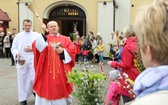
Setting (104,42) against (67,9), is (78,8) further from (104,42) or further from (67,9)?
(104,42)

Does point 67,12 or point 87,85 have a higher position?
point 67,12

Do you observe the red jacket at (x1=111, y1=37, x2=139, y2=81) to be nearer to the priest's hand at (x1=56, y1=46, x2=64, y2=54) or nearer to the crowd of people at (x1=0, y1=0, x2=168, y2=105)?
the crowd of people at (x1=0, y1=0, x2=168, y2=105)

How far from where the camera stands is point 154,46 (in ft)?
4.10

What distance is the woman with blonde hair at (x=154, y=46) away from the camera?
1210 mm

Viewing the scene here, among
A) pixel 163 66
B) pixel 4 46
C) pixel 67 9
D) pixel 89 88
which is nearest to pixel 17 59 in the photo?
pixel 89 88

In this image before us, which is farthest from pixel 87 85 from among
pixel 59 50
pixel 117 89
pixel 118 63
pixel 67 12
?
pixel 67 12

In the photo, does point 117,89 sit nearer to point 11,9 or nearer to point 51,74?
point 51,74

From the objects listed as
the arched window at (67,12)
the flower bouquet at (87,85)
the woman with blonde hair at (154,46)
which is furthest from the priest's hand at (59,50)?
the arched window at (67,12)

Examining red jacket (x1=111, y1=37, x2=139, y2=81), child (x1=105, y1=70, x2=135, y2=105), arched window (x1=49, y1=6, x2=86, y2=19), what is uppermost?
arched window (x1=49, y1=6, x2=86, y2=19)

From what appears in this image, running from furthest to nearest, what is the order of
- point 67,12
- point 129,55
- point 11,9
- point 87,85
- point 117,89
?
point 11,9 < point 67,12 < point 117,89 < point 129,55 < point 87,85

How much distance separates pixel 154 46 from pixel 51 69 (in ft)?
13.5

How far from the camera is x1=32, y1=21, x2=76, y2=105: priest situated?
208 inches

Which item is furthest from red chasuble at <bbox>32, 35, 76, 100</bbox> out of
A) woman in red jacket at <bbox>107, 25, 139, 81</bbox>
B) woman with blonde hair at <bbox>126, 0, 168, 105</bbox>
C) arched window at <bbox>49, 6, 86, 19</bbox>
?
arched window at <bbox>49, 6, 86, 19</bbox>

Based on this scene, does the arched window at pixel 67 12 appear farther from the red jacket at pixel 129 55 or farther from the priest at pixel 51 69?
the red jacket at pixel 129 55
